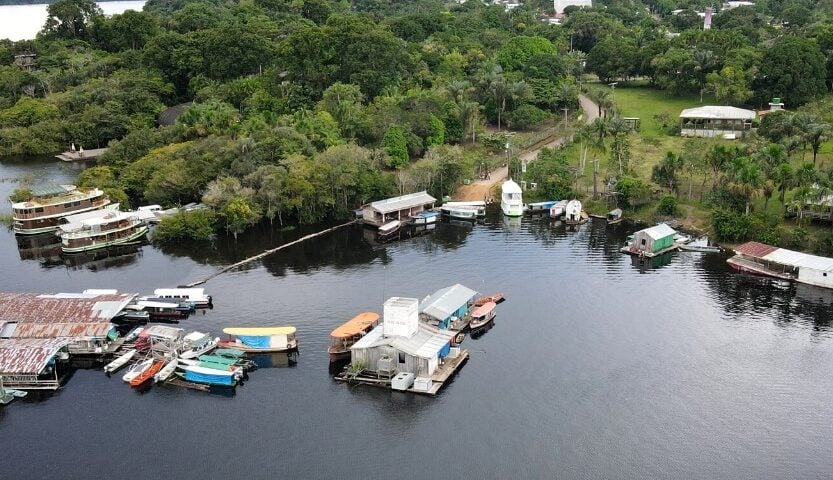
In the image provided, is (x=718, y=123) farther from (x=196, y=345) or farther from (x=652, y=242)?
(x=196, y=345)

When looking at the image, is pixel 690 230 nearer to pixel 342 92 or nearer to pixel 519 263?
pixel 519 263

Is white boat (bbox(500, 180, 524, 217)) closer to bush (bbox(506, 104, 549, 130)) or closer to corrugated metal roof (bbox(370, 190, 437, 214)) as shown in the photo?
corrugated metal roof (bbox(370, 190, 437, 214))

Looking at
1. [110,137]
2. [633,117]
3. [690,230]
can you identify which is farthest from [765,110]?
[110,137]

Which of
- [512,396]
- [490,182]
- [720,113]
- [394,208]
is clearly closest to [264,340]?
[512,396]

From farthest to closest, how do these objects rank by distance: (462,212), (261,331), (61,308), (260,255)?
(462,212) → (260,255) → (61,308) → (261,331)

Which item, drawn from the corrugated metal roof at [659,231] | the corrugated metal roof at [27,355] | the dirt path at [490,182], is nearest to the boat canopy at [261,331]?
the corrugated metal roof at [27,355]
